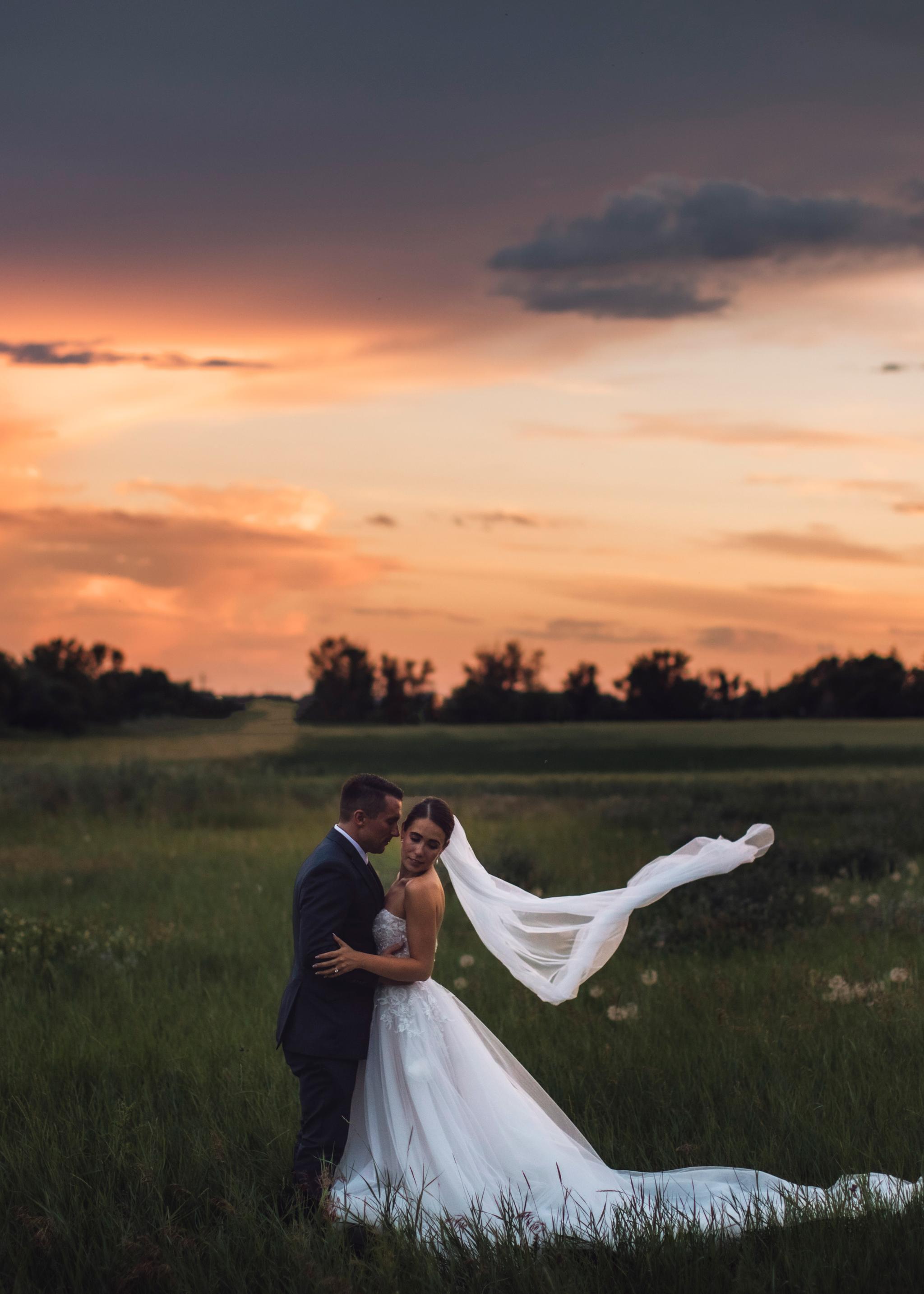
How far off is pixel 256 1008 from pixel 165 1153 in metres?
3.16

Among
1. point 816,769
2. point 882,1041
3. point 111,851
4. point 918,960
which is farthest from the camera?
point 816,769

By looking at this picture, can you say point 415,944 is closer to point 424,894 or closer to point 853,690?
point 424,894

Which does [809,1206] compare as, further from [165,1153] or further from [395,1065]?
[165,1153]

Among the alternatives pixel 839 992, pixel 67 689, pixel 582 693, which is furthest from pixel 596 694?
pixel 839 992

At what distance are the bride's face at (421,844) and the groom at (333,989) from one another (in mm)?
82

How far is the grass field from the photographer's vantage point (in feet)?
16.5

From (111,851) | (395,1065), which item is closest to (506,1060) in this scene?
(395,1065)

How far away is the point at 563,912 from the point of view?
6473 millimetres

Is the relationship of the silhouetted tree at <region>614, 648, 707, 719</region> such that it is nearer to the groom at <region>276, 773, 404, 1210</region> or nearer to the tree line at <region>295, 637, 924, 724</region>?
the tree line at <region>295, 637, 924, 724</region>

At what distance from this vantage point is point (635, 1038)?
8.31 m

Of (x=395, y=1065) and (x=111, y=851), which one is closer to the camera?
(x=395, y=1065)

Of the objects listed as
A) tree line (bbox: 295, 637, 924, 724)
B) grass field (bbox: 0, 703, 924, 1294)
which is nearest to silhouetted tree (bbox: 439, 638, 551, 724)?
tree line (bbox: 295, 637, 924, 724)

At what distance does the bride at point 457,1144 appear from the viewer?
526 centimetres

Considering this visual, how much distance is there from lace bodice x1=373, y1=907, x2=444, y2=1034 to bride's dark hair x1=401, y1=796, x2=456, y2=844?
45 cm
